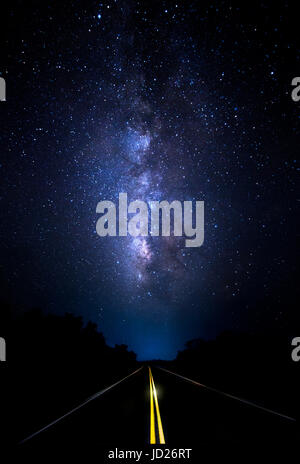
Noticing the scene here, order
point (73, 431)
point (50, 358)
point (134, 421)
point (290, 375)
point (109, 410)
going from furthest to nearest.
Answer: point (50, 358) → point (290, 375) → point (109, 410) → point (134, 421) → point (73, 431)

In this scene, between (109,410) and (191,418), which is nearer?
(191,418)

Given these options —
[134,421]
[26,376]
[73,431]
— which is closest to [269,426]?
[134,421]

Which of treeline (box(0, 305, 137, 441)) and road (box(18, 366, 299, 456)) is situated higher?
road (box(18, 366, 299, 456))

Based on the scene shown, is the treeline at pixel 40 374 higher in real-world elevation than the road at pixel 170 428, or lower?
lower

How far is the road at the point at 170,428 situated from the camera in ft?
18.1

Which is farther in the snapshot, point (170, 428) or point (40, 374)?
point (40, 374)

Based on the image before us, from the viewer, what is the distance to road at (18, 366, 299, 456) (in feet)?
18.1

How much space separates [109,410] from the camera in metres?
8.84

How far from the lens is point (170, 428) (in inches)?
263

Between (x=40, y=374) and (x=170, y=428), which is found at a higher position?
(x=170, y=428)

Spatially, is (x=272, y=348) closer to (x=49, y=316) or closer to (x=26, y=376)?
(x=26, y=376)

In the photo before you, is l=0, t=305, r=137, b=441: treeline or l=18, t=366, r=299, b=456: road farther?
l=0, t=305, r=137, b=441: treeline

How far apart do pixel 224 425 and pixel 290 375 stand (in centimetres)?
1074
